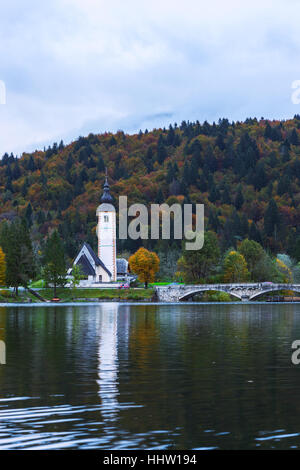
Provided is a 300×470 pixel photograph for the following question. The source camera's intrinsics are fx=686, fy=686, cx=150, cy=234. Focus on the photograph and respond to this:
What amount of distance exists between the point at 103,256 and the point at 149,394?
137m

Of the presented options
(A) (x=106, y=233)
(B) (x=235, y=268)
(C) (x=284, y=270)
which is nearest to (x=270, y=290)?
(B) (x=235, y=268)

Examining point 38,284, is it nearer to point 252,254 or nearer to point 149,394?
point 252,254

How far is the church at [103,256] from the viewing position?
15412cm

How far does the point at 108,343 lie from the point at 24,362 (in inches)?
410

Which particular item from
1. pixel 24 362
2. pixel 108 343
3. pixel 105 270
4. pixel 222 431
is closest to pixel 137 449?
pixel 222 431

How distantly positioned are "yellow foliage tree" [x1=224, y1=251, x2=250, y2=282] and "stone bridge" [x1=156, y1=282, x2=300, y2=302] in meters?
12.2

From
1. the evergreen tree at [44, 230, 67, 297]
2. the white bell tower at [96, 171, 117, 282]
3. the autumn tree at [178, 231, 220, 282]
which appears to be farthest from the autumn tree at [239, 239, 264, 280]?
the evergreen tree at [44, 230, 67, 297]

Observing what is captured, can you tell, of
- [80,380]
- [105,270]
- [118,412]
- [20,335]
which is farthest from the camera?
[105,270]

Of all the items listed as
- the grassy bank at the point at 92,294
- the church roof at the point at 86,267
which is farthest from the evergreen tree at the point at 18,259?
the church roof at the point at 86,267

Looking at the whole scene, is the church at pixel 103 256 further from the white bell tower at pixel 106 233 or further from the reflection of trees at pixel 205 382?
the reflection of trees at pixel 205 382

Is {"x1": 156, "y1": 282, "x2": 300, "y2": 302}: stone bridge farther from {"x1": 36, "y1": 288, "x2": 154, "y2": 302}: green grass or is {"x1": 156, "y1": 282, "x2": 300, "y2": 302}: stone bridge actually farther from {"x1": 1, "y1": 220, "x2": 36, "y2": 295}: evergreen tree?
{"x1": 1, "y1": 220, "x2": 36, "y2": 295}: evergreen tree

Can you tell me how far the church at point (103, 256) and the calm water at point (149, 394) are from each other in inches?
4308

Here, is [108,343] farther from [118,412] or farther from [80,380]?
[118,412]

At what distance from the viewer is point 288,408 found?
70.9 ft
